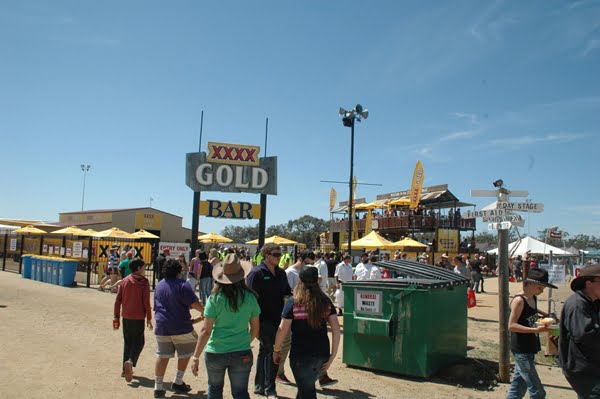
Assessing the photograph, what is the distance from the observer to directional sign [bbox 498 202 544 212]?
6922 millimetres

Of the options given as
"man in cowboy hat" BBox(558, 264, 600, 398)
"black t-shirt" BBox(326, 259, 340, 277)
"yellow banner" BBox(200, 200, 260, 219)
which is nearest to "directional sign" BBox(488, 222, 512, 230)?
"man in cowboy hat" BBox(558, 264, 600, 398)

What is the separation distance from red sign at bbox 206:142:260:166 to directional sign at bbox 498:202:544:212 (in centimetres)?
1082

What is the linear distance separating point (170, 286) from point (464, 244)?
99.3ft

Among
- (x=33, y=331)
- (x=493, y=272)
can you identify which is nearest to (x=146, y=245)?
(x=33, y=331)

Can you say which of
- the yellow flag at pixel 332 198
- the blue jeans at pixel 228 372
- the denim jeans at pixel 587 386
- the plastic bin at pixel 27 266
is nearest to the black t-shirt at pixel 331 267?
the blue jeans at pixel 228 372

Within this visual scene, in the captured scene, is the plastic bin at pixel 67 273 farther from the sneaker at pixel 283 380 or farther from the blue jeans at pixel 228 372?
the blue jeans at pixel 228 372

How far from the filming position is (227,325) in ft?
13.1

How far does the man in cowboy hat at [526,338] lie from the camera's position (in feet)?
15.1

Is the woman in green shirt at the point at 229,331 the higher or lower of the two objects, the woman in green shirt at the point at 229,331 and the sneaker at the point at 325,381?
the higher

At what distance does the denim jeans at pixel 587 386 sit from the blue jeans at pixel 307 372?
1.93 m

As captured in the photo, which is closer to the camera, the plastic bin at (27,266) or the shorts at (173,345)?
the shorts at (173,345)

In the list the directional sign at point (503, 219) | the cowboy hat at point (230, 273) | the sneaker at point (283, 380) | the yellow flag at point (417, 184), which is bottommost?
the sneaker at point (283, 380)

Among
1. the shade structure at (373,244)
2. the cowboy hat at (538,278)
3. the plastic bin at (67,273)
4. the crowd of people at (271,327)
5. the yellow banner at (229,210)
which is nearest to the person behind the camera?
the crowd of people at (271,327)

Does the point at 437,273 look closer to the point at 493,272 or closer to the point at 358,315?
the point at 358,315
